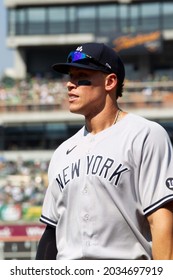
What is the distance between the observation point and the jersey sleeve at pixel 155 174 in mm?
3875

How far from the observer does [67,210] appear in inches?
160

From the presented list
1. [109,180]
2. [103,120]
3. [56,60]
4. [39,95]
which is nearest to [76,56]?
[103,120]

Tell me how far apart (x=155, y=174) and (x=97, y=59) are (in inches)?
24.3

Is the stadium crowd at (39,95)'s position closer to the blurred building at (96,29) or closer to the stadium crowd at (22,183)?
the stadium crowd at (22,183)

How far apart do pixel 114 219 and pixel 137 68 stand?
1632 inches

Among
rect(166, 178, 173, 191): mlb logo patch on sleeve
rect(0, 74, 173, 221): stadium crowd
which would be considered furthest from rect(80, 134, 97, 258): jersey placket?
rect(0, 74, 173, 221): stadium crowd

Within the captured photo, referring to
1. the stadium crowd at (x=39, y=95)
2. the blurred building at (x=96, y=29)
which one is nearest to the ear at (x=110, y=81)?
the stadium crowd at (x=39, y=95)

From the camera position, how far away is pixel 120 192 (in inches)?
154

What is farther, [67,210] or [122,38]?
[122,38]

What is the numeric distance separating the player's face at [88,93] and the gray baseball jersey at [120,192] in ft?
0.58

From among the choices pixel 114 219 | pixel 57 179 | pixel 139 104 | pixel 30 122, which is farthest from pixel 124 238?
pixel 30 122

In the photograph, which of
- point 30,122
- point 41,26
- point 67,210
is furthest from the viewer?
point 41,26
